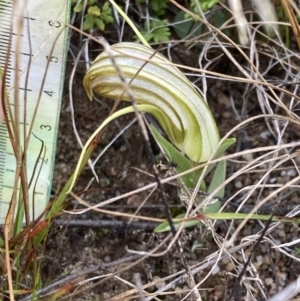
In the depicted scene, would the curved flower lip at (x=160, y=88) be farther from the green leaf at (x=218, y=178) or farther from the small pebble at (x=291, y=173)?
the small pebble at (x=291, y=173)

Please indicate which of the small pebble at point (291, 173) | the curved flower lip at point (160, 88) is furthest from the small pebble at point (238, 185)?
the curved flower lip at point (160, 88)

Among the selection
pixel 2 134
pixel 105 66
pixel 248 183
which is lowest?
pixel 248 183

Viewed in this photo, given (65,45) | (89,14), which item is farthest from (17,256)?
(89,14)

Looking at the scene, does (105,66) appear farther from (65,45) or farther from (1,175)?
(1,175)

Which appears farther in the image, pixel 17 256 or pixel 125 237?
pixel 125 237

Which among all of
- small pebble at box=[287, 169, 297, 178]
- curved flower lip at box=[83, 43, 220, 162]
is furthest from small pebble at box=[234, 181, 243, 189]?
curved flower lip at box=[83, 43, 220, 162]

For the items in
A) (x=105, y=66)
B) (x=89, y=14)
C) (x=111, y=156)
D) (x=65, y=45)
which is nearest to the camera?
(x=105, y=66)

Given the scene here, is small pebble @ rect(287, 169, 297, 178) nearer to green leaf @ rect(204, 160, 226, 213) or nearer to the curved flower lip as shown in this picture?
green leaf @ rect(204, 160, 226, 213)
